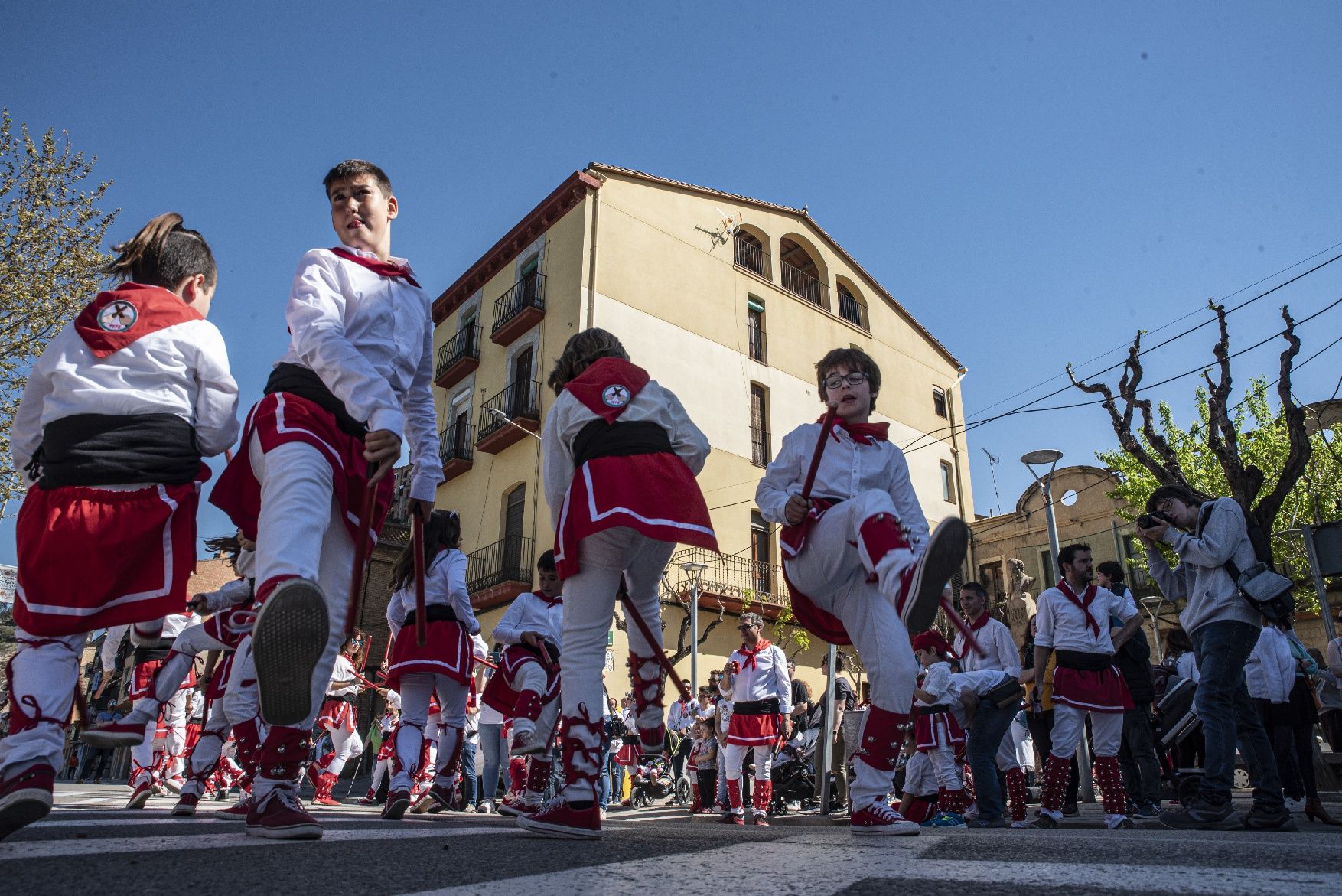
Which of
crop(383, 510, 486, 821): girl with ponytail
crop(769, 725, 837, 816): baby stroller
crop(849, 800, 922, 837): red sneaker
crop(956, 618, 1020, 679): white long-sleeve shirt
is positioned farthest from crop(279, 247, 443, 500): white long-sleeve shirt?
crop(769, 725, 837, 816): baby stroller

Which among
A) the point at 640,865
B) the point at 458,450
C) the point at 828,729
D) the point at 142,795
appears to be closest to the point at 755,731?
the point at 828,729

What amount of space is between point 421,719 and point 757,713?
453 cm

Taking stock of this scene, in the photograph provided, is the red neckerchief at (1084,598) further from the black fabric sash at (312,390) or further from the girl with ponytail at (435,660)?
the black fabric sash at (312,390)

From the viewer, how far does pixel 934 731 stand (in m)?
7.41

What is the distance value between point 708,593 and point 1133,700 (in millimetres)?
17434

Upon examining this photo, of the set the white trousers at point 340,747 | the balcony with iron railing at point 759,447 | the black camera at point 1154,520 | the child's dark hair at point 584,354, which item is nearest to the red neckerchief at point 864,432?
the child's dark hair at point 584,354

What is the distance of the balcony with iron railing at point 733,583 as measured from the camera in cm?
2525

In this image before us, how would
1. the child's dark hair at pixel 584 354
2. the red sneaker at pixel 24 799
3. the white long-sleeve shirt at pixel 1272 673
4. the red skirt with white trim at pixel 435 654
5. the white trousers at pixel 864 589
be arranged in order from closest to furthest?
the red sneaker at pixel 24 799 < the white trousers at pixel 864 589 < the child's dark hair at pixel 584 354 < the red skirt with white trim at pixel 435 654 < the white long-sleeve shirt at pixel 1272 673

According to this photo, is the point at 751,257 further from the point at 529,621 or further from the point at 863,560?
the point at 863,560

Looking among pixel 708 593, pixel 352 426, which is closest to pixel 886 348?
pixel 708 593

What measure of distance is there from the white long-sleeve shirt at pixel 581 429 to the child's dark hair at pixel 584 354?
0.94 ft

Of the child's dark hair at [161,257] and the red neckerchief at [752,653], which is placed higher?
the child's dark hair at [161,257]

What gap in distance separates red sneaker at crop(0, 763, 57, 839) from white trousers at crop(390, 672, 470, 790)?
3697 mm

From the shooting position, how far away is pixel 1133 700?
26.2ft
